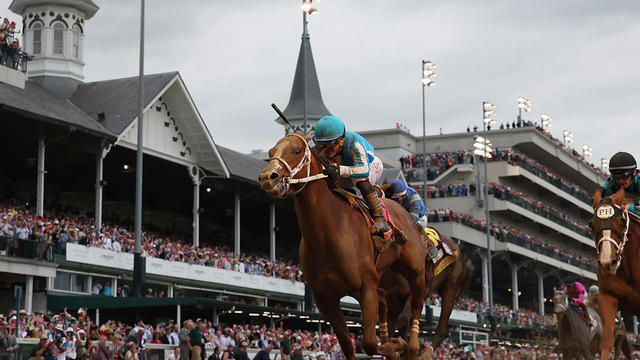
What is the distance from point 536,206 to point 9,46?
2366 inches

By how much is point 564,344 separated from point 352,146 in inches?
401

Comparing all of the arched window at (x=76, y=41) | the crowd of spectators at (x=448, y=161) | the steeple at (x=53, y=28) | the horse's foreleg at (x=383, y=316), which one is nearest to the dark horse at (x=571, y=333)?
the horse's foreleg at (x=383, y=316)

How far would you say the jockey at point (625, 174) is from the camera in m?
12.0

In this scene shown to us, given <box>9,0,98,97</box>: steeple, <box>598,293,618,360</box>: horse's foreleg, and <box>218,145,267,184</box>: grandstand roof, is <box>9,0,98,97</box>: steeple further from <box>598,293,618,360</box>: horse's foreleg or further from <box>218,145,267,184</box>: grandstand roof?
<box>598,293,618,360</box>: horse's foreleg

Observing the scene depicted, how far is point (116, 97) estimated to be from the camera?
1690 inches

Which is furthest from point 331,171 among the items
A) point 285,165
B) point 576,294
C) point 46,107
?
point 46,107

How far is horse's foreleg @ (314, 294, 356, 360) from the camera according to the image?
9922mm

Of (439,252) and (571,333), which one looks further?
(571,333)

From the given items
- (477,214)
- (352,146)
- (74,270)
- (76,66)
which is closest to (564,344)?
(352,146)

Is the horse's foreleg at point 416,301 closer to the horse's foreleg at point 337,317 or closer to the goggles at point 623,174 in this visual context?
the horse's foreleg at point 337,317

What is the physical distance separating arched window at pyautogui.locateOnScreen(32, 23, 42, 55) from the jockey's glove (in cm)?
4102

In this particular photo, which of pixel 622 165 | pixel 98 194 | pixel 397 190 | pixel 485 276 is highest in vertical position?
pixel 98 194

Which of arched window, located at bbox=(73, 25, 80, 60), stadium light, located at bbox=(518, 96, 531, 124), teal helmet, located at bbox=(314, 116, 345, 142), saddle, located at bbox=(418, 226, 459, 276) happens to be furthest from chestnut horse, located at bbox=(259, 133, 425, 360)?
stadium light, located at bbox=(518, 96, 531, 124)

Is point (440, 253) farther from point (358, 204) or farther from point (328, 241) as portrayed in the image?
point (328, 241)
